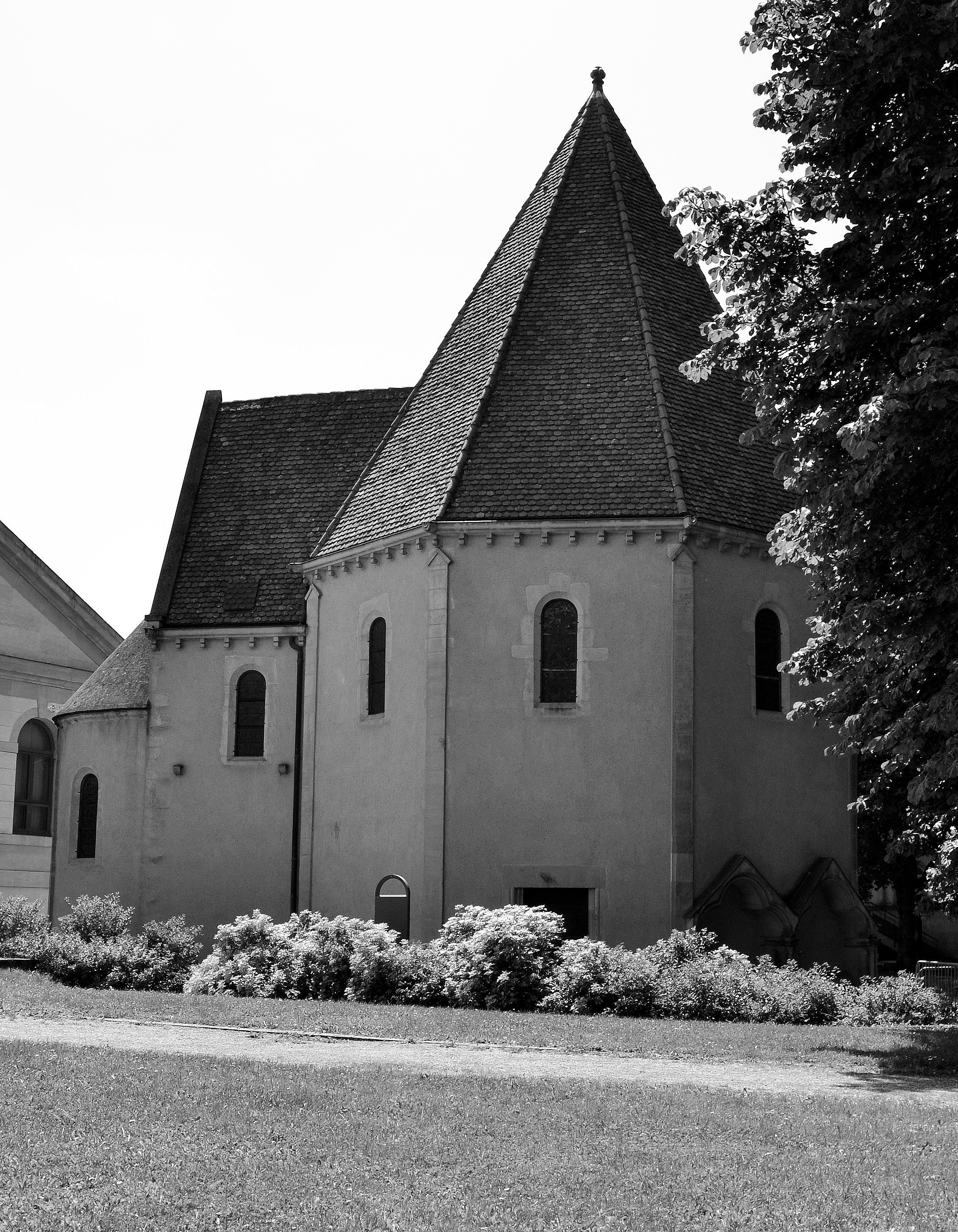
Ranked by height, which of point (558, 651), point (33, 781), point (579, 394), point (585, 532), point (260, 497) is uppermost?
point (579, 394)

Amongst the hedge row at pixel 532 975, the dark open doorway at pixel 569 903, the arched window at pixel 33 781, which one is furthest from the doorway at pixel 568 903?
the arched window at pixel 33 781

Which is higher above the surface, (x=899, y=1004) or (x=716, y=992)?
(x=716, y=992)

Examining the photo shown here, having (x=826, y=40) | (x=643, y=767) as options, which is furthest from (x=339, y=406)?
(x=826, y=40)

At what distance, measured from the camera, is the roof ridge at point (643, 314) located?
27844 mm

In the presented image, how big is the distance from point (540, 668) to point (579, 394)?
5.39 m

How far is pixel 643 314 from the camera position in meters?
30.2

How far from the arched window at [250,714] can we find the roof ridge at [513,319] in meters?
7.46

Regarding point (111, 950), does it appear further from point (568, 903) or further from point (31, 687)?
point (31, 687)

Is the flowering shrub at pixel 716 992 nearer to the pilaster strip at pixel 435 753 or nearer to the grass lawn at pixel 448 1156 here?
the pilaster strip at pixel 435 753

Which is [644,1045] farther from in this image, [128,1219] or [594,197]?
[594,197]

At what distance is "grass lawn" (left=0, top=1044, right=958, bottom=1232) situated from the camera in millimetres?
9828

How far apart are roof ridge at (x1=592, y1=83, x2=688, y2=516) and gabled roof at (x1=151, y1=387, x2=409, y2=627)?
8.00 m

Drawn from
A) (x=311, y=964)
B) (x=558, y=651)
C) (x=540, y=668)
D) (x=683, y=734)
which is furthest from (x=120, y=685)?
(x=683, y=734)

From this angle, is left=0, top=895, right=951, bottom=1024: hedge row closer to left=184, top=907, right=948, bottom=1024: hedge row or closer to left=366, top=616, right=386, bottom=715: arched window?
left=184, top=907, right=948, bottom=1024: hedge row
